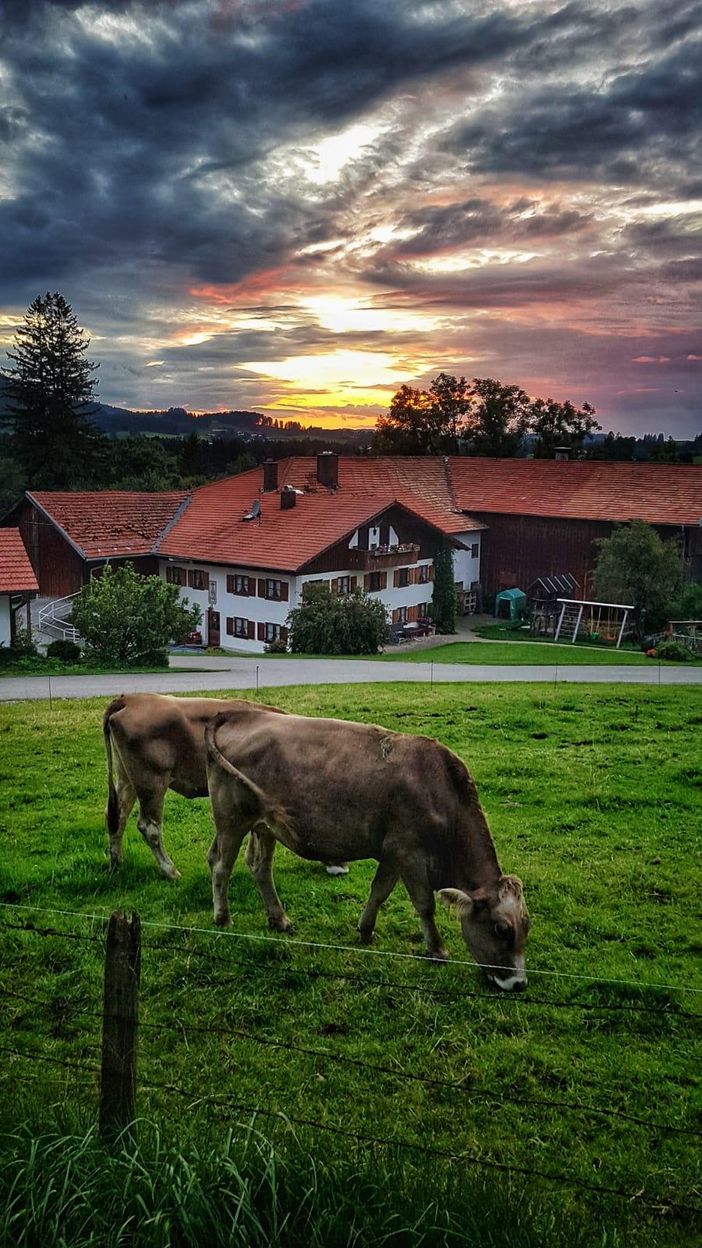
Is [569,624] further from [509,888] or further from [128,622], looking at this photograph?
[509,888]

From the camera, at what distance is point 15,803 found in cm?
1285

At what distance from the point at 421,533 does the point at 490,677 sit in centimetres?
2896

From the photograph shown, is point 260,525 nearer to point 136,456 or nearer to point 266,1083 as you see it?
point 136,456

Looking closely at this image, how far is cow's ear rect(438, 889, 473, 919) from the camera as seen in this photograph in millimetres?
7426

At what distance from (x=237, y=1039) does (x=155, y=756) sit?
11.4 feet

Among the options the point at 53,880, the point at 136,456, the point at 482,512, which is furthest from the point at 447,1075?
the point at 136,456

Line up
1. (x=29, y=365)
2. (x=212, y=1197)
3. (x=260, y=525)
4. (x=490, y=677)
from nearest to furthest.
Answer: (x=212, y=1197) < (x=490, y=677) < (x=260, y=525) < (x=29, y=365)

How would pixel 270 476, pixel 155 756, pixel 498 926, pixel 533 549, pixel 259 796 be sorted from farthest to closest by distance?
pixel 533 549 < pixel 270 476 < pixel 155 756 < pixel 259 796 < pixel 498 926

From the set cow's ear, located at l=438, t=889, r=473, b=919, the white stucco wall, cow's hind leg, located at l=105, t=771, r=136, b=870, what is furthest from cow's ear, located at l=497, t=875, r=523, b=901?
the white stucco wall

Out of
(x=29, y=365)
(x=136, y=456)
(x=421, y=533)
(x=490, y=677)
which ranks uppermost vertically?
(x=29, y=365)

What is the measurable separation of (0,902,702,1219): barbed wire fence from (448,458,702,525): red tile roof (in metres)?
50.1

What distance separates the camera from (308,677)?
27.7m

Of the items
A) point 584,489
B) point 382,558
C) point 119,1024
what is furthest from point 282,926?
point 584,489

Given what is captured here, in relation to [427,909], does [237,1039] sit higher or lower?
lower
